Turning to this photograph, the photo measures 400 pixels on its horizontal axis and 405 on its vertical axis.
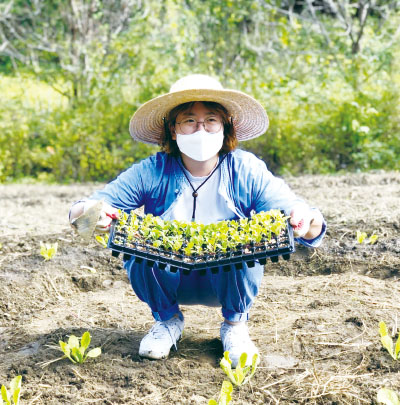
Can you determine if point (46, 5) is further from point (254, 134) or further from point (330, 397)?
point (330, 397)

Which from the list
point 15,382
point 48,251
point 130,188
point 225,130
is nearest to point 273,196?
point 225,130

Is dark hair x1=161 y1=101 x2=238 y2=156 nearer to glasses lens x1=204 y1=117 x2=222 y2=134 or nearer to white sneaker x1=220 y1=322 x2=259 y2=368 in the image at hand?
glasses lens x1=204 y1=117 x2=222 y2=134

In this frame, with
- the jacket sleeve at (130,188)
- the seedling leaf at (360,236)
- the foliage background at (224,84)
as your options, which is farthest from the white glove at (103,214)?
the foliage background at (224,84)

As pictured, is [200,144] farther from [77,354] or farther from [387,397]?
[387,397]

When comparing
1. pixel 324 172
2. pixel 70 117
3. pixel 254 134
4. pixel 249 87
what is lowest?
pixel 324 172

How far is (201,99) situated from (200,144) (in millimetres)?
207

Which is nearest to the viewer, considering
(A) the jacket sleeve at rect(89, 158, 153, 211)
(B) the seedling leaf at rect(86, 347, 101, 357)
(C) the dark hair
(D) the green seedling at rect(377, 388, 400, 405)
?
(D) the green seedling at rect(377, 388, 400, 405)

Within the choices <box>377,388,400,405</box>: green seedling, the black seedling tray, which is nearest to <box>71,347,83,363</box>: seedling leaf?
Answer: the black seedling tray

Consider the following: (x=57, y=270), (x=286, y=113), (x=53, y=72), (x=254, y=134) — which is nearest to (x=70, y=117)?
(x=53, y=72)

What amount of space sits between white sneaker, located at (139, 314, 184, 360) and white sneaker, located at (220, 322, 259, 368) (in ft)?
0.76

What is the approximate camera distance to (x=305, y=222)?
6.97 ft

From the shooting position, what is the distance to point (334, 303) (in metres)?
2.83

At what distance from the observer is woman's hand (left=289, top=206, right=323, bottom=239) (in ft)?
6.89

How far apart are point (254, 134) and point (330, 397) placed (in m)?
1.34
